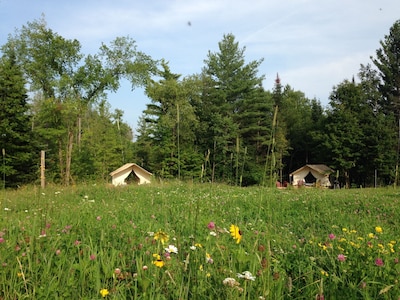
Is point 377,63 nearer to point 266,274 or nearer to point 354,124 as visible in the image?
point 354,124

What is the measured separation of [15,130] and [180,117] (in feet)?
39.8

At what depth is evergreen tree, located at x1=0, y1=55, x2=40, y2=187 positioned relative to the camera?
864 inches

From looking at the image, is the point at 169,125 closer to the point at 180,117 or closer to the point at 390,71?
the point at 180,117

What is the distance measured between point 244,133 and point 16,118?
2314 cm

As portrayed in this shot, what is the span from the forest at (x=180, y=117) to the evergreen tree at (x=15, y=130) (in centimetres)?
7

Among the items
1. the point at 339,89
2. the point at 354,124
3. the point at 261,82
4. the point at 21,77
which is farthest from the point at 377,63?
the point at 21,77

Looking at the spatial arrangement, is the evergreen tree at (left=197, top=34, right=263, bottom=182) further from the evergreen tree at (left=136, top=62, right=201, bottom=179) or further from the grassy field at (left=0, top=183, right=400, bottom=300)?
the grassy field at (left=0, top=183, right=400, bottom=300)

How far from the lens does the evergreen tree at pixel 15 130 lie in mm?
21953

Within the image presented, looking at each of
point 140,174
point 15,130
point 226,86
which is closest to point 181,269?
point 15,130

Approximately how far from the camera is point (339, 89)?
35.6 metres

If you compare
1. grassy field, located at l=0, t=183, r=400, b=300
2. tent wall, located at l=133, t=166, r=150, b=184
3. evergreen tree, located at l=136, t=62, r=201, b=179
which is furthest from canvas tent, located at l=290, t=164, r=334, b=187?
grassy field, located at l=0, t=183, r=400, b=300

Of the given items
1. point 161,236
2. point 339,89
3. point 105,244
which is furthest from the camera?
point 339,89

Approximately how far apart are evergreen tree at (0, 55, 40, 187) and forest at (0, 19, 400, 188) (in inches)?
2.7

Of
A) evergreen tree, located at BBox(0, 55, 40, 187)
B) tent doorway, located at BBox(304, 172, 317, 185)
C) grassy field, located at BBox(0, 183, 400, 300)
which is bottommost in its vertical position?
tent doorway, located at BBox(304, 172, 317, 185)
